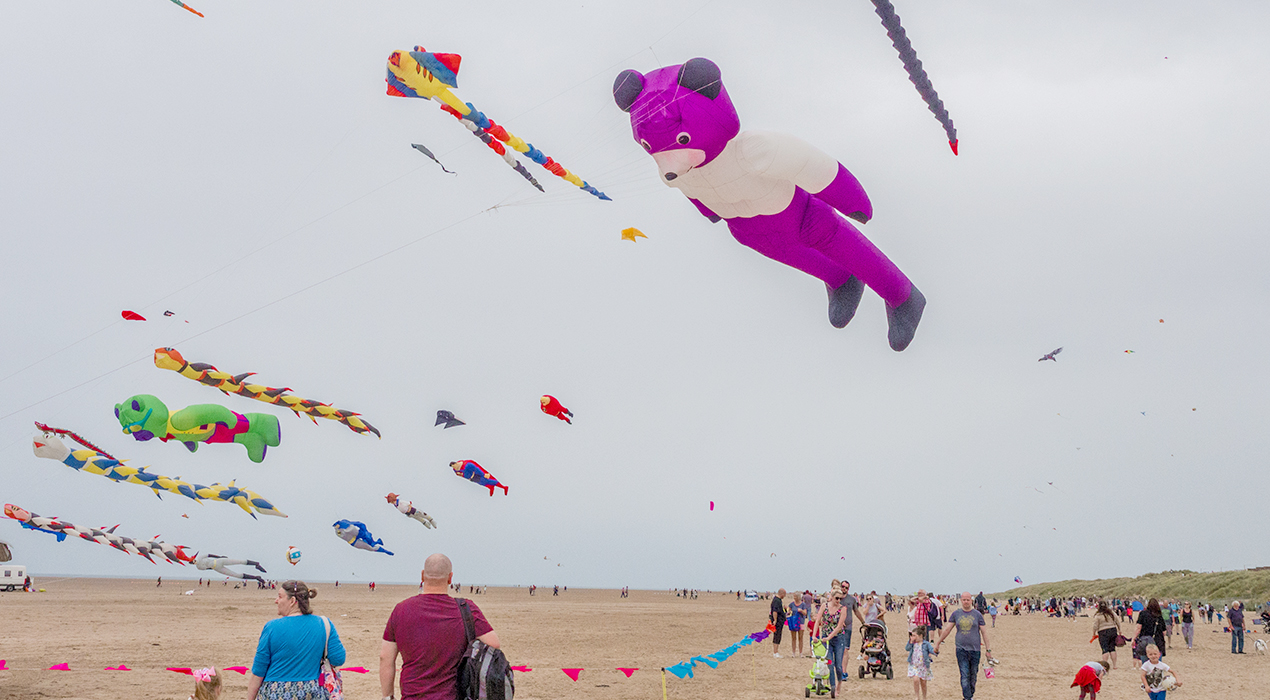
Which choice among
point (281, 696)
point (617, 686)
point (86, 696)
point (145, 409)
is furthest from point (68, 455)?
point (281, 696)

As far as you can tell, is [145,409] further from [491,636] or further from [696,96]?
[491,636]

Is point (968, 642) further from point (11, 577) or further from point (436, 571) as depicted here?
point (11, 577)

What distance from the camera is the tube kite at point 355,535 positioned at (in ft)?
42.8

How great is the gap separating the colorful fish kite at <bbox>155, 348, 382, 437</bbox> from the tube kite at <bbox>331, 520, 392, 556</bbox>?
8.59 feet

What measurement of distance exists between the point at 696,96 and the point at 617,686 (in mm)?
7383

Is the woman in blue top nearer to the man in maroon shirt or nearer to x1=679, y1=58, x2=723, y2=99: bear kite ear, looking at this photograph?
the man in maroon shirt

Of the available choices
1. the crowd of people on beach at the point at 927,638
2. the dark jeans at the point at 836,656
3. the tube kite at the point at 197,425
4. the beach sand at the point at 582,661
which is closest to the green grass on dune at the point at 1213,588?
the beach sand at the point at 582,661

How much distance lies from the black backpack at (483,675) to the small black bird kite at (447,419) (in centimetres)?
1096

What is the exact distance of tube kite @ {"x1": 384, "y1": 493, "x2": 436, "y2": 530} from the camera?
13.4 m

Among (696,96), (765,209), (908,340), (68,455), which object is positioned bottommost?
(68,455)

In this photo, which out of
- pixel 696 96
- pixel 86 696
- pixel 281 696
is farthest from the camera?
pixel 86 696

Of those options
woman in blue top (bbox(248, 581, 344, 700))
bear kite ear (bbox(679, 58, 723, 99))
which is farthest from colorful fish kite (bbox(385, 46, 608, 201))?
woman in blue top (bbox(248, 581, 344, 700))

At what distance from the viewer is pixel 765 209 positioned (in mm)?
7176

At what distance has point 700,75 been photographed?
6371 mm
